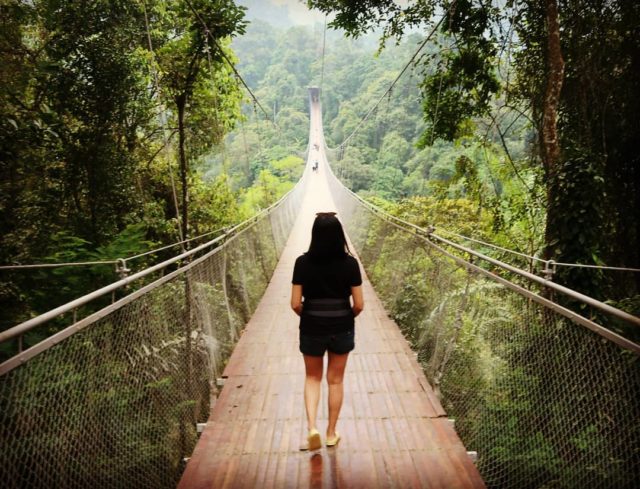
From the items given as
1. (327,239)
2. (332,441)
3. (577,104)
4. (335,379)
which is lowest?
(332,441)

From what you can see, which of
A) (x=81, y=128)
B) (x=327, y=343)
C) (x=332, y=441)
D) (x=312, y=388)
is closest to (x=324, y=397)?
(x=332, y=441)

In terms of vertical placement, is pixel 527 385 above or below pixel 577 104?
below

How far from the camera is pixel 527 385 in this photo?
84.3 inches

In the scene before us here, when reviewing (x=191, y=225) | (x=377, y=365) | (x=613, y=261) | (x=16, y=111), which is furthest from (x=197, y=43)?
(x=613, y=261)

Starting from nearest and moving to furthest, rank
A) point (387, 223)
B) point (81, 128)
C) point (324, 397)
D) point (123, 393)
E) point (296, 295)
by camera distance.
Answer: point (123, 393) < point (296, 295) < point (324, 397) < point (387, 223) < point (81, 128)

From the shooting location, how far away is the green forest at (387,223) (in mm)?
1815

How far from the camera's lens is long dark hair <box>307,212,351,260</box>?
1.76 meters

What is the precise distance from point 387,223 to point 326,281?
3135 mm

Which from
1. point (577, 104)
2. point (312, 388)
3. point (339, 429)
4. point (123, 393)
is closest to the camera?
point (123, 393)

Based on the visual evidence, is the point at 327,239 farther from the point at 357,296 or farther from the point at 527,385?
the point at 527,385

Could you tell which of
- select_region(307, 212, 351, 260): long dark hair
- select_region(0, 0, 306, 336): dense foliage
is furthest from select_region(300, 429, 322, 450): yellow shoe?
select_region(0, 0, 306, 336): dense foliage

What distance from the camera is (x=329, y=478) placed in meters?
1.89

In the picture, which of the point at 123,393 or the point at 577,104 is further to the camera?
the point at 577,104

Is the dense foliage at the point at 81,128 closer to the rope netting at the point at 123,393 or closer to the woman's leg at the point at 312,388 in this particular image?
the rope netting at the point at 123,393
